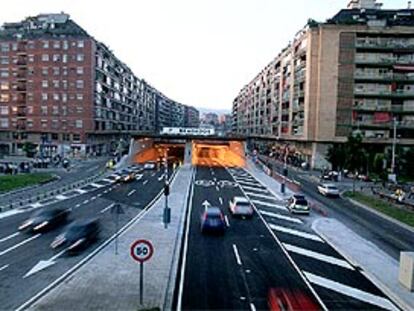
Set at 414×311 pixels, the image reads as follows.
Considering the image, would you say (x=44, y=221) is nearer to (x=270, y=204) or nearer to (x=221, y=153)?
(x=270, y=204)

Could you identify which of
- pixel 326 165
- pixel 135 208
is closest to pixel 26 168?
pixel 135 208

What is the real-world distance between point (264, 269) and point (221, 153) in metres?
93.8

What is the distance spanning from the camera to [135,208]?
36062mm

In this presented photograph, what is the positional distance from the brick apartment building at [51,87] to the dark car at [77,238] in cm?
7497

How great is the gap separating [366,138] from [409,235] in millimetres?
50316

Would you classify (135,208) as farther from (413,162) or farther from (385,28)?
(385,28)

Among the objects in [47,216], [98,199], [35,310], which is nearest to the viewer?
[35,310]

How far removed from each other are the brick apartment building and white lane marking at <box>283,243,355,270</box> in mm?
79794

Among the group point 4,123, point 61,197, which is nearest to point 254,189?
point 61,197

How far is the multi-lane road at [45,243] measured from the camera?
16969mm

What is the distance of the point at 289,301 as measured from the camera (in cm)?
1585

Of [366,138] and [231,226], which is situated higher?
[366,138]

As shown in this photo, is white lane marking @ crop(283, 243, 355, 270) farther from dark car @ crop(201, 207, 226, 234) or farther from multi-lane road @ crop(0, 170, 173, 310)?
multi-lane road @ crop(0, 170, 173, 310)

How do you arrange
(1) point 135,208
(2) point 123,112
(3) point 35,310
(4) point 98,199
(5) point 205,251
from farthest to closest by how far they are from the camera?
(2) point 123,112 → (4) point 98,199 → (1) point 135,208 → (5) point 205,251 → (3) point 35,310
